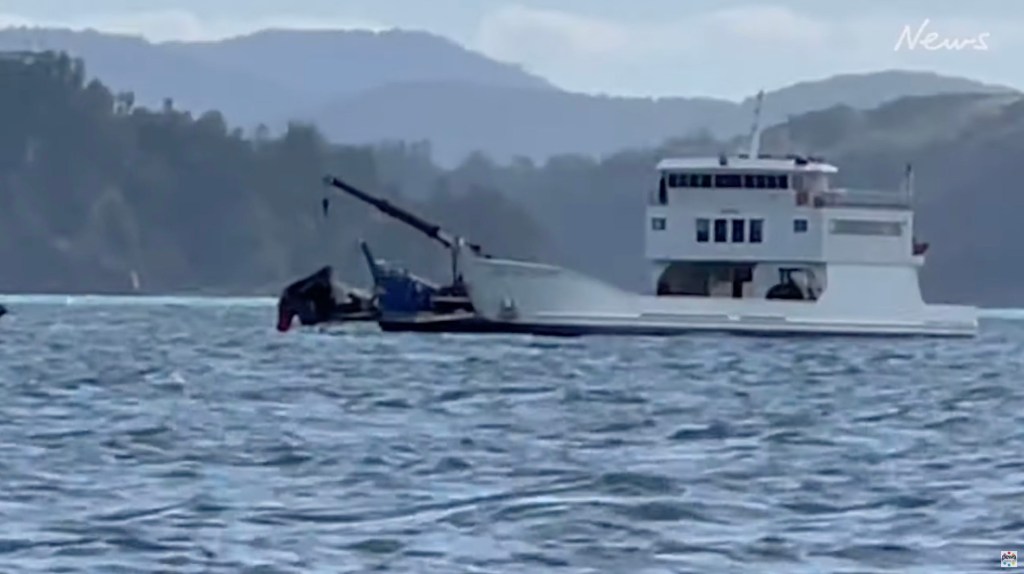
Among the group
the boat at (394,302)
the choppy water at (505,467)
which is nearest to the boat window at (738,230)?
the boat at (394,302)

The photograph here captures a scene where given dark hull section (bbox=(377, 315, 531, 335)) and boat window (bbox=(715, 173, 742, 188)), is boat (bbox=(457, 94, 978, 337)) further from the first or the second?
dark hull section (bbox=(377, 315, 531, 335))

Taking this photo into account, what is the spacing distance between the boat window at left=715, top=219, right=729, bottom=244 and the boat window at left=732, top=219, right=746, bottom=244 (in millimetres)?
218

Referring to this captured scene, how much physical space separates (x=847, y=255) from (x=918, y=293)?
2855 mm

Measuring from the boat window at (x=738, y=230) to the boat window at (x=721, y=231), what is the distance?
0.22m

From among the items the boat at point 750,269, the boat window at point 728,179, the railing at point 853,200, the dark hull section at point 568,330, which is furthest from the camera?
the railing at point 853,200

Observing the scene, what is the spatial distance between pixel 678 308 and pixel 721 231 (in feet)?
10.8

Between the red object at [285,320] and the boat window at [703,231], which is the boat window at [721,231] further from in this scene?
the red object at [285,320]

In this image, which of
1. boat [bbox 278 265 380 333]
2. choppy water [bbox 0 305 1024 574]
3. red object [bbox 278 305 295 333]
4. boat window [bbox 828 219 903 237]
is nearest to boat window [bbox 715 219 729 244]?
boat window [bbox 828 219 903 237]

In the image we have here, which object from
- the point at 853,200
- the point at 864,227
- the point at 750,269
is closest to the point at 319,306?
the point at 750,269

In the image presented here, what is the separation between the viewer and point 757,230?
9769 centimetres

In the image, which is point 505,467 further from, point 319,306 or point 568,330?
point 319,306

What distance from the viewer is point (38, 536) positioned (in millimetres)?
33469

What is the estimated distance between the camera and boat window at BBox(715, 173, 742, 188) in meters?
97.2

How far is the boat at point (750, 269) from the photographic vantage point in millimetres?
95938
